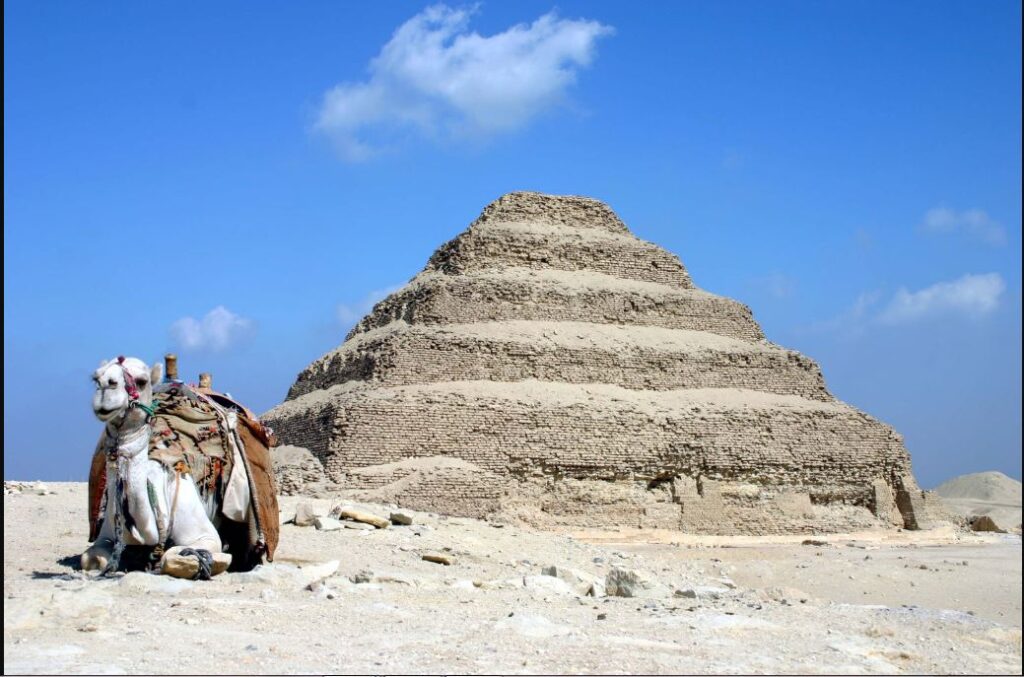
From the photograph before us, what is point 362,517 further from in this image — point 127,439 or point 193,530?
point 127,439

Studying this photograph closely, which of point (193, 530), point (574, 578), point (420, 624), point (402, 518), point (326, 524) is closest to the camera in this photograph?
point (420, 624)

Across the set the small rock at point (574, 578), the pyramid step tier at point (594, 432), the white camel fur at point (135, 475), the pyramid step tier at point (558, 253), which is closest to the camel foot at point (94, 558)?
the white camel fur at point (135, 475)

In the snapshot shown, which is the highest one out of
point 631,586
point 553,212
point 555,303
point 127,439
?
point 553,212

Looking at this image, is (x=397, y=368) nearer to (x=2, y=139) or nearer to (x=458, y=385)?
(x=458, y=385)

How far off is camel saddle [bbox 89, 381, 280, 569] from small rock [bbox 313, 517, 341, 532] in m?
4.18

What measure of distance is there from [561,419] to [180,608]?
20.8 meters

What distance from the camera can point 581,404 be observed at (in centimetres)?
2911

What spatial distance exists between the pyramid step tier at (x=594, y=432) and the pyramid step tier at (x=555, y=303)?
2.83 metres

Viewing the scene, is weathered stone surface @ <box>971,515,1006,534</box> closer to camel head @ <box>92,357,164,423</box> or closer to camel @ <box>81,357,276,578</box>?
camel @ <box>81,357,276,578</box>

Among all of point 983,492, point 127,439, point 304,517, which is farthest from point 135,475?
point 983,492

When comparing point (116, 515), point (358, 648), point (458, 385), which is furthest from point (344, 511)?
point (458, 385)

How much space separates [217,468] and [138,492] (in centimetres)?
96

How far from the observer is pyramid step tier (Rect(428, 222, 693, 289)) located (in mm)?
34219

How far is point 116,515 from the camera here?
9320mm
